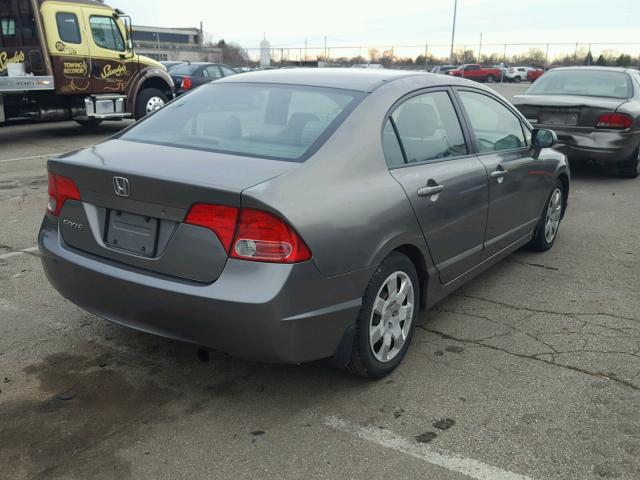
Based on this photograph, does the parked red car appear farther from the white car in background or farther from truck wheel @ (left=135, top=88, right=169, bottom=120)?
truck wheel @ (left=135, top=88, right=169, bottom=120)

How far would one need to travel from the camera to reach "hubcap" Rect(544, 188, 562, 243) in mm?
5754

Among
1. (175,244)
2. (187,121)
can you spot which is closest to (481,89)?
(187,121)

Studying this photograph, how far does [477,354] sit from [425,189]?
1.05 metres

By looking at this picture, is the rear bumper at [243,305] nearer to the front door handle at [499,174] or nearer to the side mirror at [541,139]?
the front door handle at [499,174]

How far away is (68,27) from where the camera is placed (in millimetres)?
12227

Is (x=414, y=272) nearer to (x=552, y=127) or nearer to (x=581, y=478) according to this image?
(x=581, y=478)

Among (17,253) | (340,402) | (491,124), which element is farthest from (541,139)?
(17,253)

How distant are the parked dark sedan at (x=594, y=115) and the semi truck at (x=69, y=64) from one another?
8285 millimetres

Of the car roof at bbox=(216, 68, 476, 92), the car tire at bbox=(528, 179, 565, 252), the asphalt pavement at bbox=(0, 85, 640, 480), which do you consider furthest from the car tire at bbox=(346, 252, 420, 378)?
the car tire at bbox=(528, 179, 565, 252)

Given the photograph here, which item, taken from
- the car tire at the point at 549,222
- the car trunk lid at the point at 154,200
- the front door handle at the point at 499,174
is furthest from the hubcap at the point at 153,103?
the car trunk lid at the point at 154,200

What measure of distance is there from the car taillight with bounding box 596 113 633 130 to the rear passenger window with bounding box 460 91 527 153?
4.28 meters

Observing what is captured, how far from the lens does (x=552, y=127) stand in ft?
29.5

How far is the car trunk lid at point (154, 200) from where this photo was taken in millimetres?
2828

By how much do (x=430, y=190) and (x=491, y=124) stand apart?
139 centimetres
